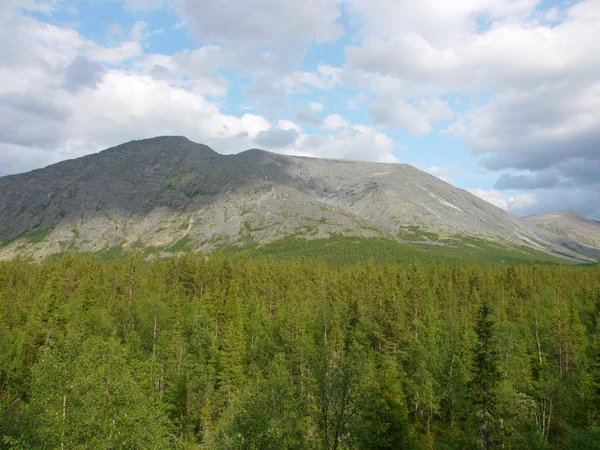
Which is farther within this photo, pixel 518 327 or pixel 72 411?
pixel 518 327

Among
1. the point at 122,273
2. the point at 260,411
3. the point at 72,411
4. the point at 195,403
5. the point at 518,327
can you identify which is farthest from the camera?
the point at 122,273

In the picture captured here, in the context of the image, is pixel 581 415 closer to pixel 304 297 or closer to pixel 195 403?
pixel 195 403

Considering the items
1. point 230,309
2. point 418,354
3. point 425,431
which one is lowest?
point 425,431

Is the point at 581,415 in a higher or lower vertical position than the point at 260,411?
lower

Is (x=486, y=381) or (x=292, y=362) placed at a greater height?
(x=486, y=381)

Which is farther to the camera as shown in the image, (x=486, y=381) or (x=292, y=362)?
(x=292, y=362)

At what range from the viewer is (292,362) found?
60656mm

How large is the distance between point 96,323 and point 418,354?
53.5m

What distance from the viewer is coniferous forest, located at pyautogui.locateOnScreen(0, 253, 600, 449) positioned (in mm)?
29281

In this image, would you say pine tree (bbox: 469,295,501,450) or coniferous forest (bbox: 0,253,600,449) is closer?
coniferous forest (bbox: 0,253,600,449)

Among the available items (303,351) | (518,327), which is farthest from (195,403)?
(518,327)

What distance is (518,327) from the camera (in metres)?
76.9

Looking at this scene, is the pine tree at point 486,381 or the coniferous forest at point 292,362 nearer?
the coniferous forest at point 292,362

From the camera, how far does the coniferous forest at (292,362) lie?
2928 centimetres
